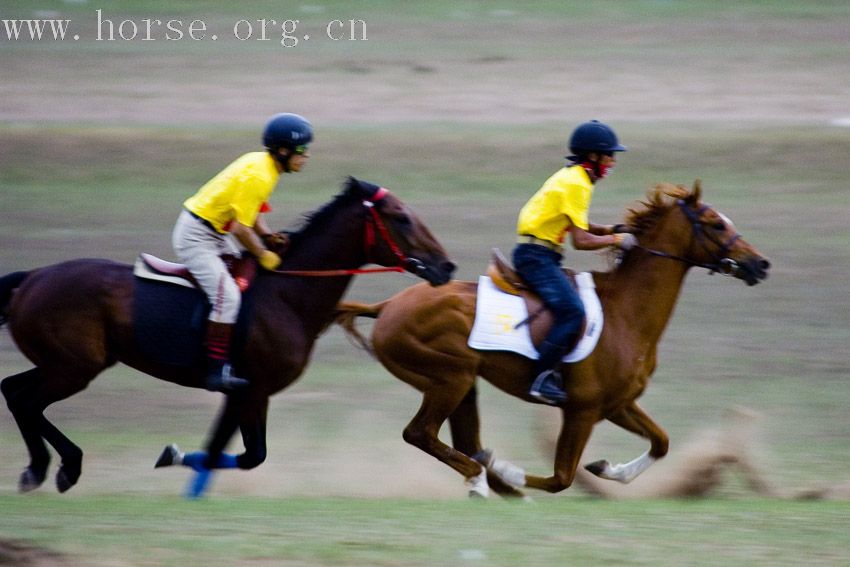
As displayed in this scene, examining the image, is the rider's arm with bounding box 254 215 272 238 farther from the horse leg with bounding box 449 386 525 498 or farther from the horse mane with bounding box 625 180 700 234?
the horse mane with bounding box 625 180 700 234

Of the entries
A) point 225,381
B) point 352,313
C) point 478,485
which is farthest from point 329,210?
point 478,485

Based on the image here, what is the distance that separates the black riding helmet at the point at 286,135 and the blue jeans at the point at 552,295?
1643 mm

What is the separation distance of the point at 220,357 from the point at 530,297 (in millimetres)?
2128

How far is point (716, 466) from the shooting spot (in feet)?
31.7

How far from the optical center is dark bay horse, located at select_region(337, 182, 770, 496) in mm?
9445

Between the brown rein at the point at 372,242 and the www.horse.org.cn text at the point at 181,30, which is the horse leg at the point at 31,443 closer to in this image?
the brown rein at the point at 372,242

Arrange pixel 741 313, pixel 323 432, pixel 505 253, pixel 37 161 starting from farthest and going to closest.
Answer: pixel 37 161
pixel 505 253
pixel 741 313
pixel 323 432

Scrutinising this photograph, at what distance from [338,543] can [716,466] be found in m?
3.52

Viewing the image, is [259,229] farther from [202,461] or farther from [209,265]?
[202,461]

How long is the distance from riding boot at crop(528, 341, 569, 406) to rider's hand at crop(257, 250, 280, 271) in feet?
6.08

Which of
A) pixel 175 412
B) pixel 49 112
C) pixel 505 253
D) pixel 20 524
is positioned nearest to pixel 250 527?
pixel 20 524

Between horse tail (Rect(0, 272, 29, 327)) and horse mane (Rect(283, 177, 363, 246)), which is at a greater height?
horse mane (Rect(283, 177, 363, 246))

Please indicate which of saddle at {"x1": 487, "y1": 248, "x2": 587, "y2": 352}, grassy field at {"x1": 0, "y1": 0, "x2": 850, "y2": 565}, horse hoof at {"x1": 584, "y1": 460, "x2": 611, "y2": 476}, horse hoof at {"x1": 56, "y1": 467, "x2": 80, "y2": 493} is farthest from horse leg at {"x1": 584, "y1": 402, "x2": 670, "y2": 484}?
horse hoof at {"x1": 56, "y1": 467, "x2": 80, "y2": 493}

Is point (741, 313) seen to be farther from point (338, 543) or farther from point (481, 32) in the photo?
point (481, 32)
